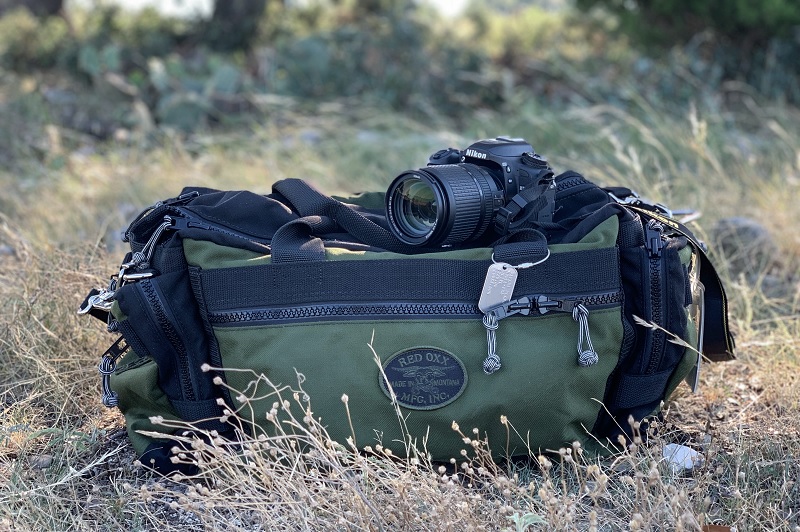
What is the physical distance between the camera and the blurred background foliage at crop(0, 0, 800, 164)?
6270 mm

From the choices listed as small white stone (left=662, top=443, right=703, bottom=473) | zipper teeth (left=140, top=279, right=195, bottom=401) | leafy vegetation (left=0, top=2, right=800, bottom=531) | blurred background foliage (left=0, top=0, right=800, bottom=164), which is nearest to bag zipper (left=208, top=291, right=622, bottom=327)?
zipper teeth (left=140, top=279, right=195, bottom=401)

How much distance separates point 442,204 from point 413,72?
545 cm

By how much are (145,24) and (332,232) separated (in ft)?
28.9

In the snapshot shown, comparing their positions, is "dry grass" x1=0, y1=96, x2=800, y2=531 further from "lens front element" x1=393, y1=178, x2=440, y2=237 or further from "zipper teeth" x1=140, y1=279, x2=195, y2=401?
"lens front element" x1=393, y1=178, x2=440, y2=237

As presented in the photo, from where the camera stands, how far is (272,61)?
7312 millimetres

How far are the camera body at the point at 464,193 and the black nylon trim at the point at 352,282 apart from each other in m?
0.11

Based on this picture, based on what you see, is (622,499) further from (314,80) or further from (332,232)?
(314,80)

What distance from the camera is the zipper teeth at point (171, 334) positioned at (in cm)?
202

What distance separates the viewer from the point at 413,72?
731cm

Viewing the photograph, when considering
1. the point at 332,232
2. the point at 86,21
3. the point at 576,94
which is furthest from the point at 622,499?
the point at 86,21

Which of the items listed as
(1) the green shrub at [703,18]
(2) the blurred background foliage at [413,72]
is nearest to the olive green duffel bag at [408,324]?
(2) the blurred background foliage at [413,72]

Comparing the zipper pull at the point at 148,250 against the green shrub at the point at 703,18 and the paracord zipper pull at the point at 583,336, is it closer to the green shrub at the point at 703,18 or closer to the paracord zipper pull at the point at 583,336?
the paracord zipper pull at the point at 583,336

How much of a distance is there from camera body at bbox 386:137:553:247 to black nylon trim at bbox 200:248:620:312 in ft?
0.35

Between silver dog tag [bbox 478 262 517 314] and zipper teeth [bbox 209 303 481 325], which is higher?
silver dog tag [bbox 478 262 517 314]
